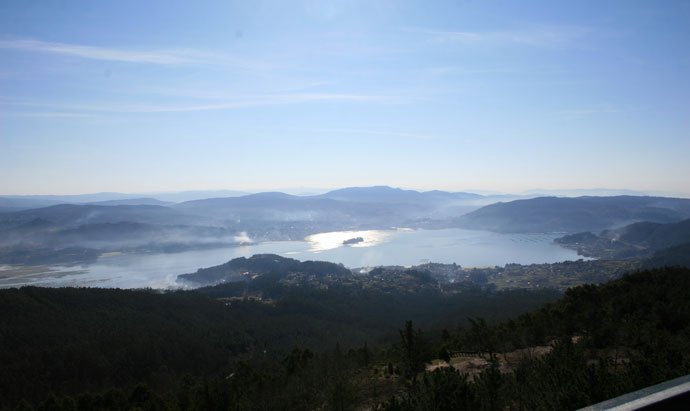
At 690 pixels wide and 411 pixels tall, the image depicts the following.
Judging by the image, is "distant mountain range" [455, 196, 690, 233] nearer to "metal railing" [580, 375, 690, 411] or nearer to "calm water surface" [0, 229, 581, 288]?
"calm water surface" [0, 229, 581, 288]

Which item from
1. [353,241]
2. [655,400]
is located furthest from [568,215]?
[655,400]

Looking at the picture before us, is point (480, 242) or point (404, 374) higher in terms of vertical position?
point (404, 374)

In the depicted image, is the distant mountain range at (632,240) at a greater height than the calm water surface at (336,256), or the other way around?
the distant mountain range at (632,240)

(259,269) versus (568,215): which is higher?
(568,215)

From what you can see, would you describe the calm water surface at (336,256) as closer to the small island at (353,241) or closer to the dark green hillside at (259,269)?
the small island at (353,241)

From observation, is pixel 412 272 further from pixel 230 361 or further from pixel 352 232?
pixel 352 232

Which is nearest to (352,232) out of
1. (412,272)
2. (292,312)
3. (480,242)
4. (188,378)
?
(480,242)

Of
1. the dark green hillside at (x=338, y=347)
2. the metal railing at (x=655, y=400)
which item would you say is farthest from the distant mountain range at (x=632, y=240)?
the metal railing at (x=655, y=400)

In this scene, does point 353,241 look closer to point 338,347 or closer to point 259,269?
point 259,269

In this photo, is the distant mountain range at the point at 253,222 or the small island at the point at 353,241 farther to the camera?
the small island at the point at 353,241
